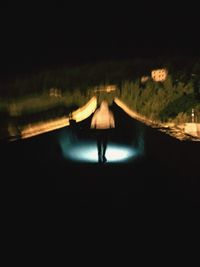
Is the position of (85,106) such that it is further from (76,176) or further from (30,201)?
(30,201)

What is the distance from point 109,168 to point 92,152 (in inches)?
71.1

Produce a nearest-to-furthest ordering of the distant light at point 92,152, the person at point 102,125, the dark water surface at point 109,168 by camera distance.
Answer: the dark water surface at point 109,168 → the person at point 102,125 → the distant light at point 92,152

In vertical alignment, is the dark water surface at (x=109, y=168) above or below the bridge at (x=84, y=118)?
below

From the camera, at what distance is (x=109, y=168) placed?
10.0 m

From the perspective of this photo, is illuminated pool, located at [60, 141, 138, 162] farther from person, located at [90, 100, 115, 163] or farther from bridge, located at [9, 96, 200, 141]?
bridge, located at [9, 96, 200, 141]

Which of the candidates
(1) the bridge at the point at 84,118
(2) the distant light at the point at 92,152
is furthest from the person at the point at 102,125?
(1) the bridge at the point at 84,118

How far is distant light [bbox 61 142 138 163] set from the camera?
Answer: 11.0 metres

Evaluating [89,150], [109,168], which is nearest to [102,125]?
[109,168]

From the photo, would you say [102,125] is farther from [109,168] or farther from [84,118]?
[84,118]

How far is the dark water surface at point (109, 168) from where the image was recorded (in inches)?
312

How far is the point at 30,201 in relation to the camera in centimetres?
774

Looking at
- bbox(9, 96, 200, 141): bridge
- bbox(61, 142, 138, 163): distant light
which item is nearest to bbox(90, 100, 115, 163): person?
bbox(61, 142, 138, 163): distant light

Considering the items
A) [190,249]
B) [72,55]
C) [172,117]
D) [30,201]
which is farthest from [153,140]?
[190,249]

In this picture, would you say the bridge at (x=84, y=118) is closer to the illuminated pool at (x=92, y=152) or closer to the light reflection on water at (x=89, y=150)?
the light reflection on water at (x=89, y=150)
